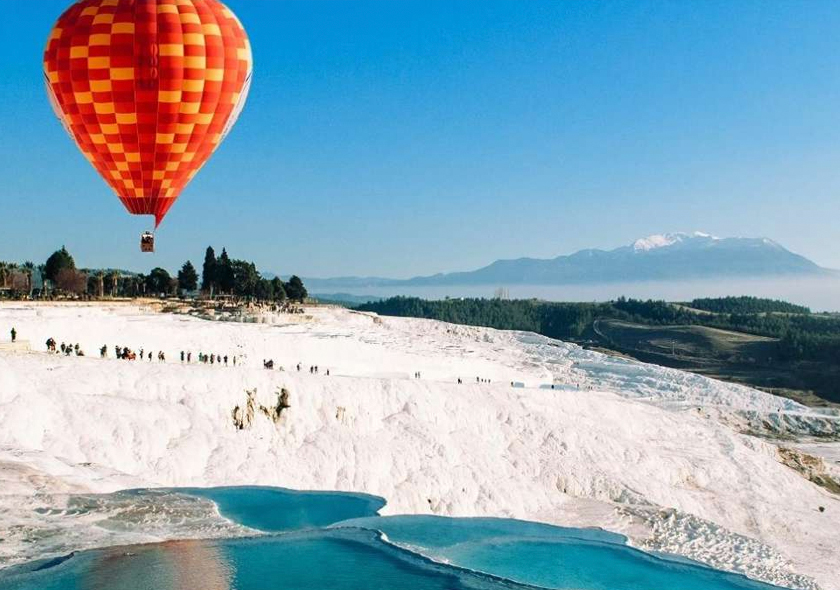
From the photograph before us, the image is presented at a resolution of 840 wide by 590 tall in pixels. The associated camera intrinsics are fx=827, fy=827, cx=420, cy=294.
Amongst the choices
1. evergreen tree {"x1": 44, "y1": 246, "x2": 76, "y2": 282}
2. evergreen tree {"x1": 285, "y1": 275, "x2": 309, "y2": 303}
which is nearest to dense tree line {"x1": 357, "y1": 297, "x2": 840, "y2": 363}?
evergreen tree {"x1": 285, "y1": 275, "x2": 309, "y2": 303}

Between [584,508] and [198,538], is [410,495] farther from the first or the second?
[198,538]

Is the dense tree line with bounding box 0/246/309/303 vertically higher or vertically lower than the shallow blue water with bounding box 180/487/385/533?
higher

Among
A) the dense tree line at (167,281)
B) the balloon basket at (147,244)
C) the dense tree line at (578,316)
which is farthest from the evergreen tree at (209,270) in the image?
the dense tree line at (578,316)

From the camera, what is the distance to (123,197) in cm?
3419

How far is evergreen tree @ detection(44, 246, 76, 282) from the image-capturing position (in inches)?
3019

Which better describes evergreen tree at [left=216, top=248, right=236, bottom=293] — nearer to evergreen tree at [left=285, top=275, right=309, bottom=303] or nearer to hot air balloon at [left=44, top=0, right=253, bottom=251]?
evergreen tree at [left=285, top=275, right=309, bottom=303]

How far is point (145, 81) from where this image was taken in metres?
30.7

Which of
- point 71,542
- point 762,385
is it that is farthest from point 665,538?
point 762,385

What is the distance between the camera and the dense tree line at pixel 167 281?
77875 millimetres

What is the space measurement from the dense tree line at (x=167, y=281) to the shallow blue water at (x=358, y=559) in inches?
2262

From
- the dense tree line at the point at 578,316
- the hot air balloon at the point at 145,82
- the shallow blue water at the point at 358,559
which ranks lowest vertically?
the shallow blue water at the point at 358,559

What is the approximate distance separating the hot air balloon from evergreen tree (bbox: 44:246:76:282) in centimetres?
4759

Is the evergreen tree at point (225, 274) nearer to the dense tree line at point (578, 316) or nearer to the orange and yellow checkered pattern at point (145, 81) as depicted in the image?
the orange and yellow checkered pattern at point (145, 81)

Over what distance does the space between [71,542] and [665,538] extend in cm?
1955
